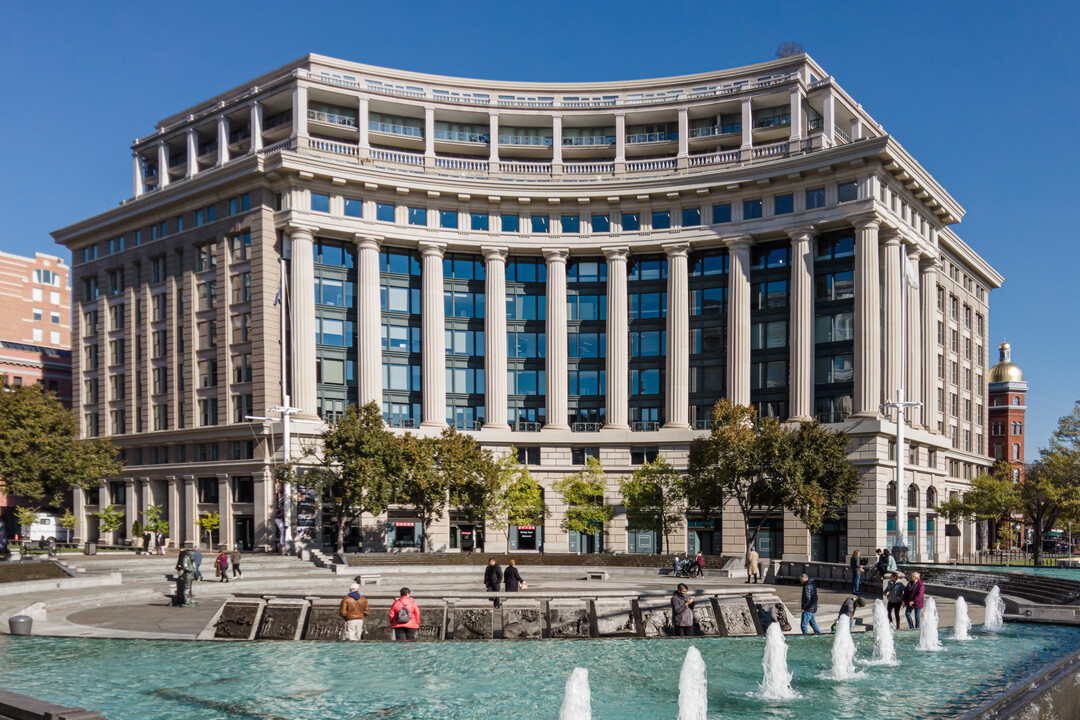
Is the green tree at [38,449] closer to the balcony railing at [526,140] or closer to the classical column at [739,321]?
the balcony railing at [526,140]

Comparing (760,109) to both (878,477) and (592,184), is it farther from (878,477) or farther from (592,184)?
(878,477)

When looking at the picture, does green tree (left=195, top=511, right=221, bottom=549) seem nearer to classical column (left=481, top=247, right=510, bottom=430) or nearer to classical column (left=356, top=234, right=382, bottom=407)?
classical column (left=356, top=234, right=382, bottom=407)

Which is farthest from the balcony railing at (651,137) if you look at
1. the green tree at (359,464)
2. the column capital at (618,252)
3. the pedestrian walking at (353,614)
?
the pedestrian walking at (353,614)

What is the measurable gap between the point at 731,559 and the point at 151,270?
56.2 m

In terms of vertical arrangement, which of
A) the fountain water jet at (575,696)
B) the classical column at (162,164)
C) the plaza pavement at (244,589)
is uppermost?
the classical column at (162,164)

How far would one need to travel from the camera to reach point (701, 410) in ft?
242

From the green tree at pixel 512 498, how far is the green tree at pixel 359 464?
7.95 metres

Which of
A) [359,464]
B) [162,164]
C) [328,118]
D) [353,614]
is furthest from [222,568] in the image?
[162,164]

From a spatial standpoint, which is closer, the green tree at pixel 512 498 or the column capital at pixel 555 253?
the green tree at pixel 512 498

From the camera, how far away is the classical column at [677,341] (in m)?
72.5

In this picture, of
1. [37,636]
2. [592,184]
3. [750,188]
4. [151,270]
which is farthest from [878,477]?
[151,270]

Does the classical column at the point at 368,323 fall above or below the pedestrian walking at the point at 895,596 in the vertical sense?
above

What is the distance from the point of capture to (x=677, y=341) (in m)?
72.8

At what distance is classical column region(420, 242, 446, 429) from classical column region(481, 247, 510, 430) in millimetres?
3567
